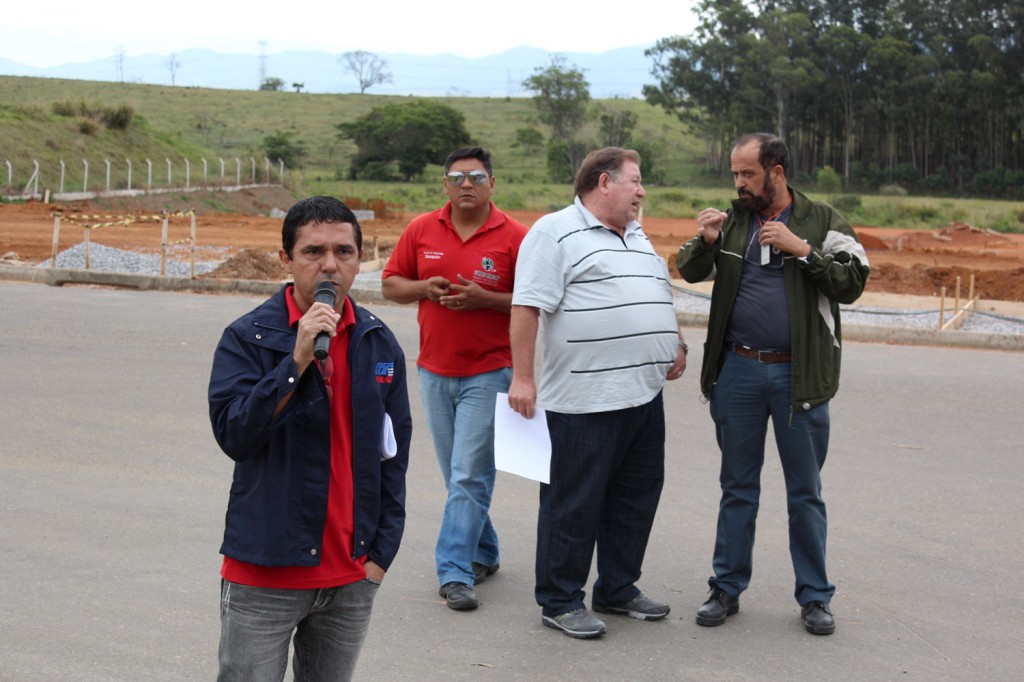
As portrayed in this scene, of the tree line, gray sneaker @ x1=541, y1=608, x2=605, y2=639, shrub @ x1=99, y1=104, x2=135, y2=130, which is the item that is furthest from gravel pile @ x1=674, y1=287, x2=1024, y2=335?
the tree line

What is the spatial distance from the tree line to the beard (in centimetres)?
6265

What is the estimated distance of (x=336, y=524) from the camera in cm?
306

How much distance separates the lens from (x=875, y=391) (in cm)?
1057

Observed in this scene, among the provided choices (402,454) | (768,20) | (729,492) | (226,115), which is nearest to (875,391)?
(729,492)

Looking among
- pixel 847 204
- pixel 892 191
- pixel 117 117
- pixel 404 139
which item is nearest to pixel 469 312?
pixel 847 204

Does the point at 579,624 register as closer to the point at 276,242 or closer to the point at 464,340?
the point at 464,340

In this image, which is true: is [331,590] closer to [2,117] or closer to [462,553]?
[462,553]

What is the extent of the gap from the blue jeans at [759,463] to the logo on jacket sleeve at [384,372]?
2.38 metres

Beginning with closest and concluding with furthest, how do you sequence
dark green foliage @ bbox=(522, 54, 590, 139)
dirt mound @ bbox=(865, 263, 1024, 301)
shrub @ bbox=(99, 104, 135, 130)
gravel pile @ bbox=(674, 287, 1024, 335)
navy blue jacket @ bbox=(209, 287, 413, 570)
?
navy blue jacket @ bbox=(209, 287, 413, 570), gravel pile @ bbox=(674, 287, 1024, 335), dirt mound @ bbox=(865, 263, 1024, 301), shrub @ bbox=(99, 104, 135, 130), dark green foliage @ bbox=(522, 54, 590, 139)

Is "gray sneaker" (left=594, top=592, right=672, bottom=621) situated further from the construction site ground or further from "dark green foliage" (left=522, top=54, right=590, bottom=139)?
"dark green foliage" (left=522, top=54, right=590, bottom=139)

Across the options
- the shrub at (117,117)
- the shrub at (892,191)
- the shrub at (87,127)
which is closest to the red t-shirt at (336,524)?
the shrub at (87,127)

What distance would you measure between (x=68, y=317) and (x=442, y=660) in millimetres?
10357

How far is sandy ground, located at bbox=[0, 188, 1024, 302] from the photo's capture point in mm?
19328

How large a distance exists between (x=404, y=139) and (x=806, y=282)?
67.1 metres
